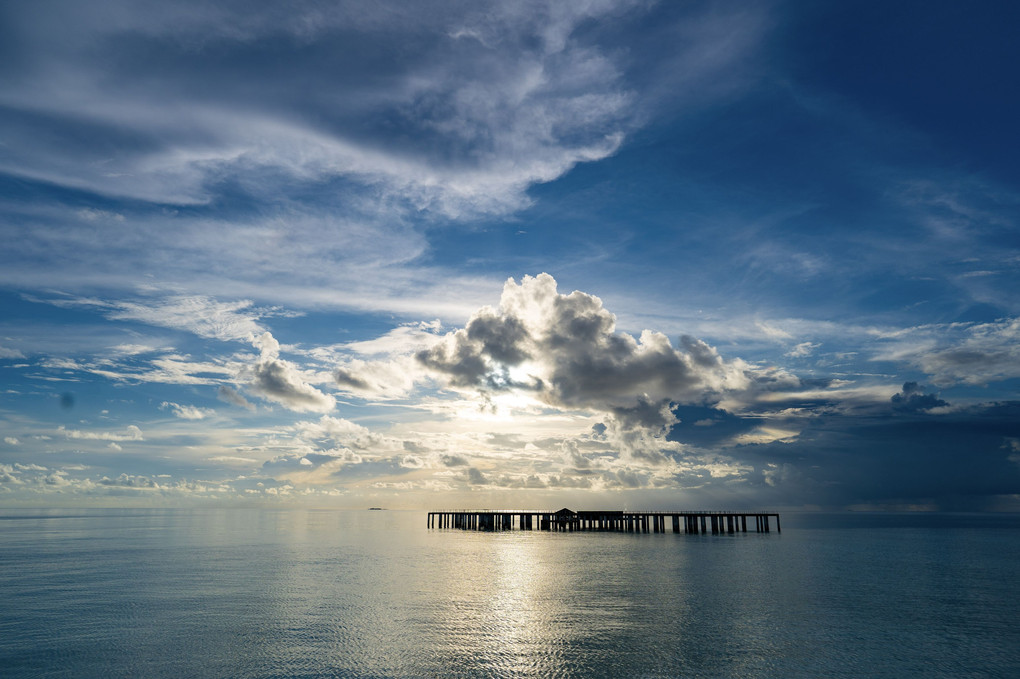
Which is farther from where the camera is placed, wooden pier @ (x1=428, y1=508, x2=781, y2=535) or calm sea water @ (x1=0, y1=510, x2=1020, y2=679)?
wooden pier @ (x1=428, y1=508, x2=781, y2=535)

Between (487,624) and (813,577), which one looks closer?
(487,624)

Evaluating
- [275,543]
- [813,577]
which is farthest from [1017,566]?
[275,543]

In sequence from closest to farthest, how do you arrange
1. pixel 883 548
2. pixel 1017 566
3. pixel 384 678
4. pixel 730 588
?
pixel 384 678
pixel 730 588
pixel 1017 566
pixel 883 548

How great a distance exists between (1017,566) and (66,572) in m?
110

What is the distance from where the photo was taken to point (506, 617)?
Result: 141ft

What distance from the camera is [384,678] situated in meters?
29.4

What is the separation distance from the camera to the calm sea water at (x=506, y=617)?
3159 cm

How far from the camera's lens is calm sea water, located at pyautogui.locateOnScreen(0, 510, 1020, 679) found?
31594 mm

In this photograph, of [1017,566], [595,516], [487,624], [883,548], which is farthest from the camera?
[595,516]

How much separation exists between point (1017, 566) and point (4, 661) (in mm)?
99948

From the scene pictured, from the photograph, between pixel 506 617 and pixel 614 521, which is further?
pixel 614 521

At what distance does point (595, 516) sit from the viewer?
141m

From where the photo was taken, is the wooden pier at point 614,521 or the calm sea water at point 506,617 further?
the wooden pier at point 614,521

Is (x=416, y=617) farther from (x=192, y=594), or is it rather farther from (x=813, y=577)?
(x=813, y=577)
